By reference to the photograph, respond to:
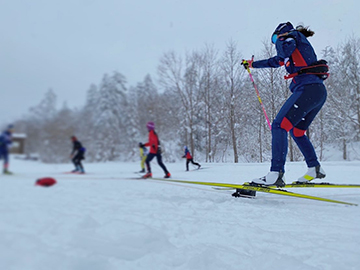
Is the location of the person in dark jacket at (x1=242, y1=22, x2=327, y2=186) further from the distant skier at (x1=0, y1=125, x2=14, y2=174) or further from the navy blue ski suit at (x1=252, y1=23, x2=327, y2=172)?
the distant skier at (x1=0, y1=125, x2=14, y2=174)

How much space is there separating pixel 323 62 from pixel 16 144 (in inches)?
73.2

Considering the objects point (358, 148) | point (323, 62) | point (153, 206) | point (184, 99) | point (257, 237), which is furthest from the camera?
point (358, 148)

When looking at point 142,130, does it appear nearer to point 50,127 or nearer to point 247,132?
point 50,127

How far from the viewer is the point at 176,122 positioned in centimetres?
134

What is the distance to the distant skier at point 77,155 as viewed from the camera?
2.44ft

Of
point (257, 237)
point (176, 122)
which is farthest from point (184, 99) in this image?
point (257, 237)

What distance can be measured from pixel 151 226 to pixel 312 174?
4.64 feet

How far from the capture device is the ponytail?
170 centimetres

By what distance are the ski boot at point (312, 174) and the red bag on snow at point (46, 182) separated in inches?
68.5

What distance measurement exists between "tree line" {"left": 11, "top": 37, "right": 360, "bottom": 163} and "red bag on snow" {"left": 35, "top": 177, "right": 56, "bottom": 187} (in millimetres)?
58

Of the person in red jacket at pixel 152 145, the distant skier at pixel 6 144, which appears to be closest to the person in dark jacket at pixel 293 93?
Answer: the person in red jacket at pixel 152 145

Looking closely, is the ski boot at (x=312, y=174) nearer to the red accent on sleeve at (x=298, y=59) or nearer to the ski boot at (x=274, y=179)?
the ski boot at (x=274, y=179)

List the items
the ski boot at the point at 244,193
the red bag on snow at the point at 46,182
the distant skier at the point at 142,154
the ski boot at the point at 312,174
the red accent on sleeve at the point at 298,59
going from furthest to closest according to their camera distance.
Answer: the ski boot at the point at 244,193
the ski boot at the point at 312,174
the red accent on sleeve at the point at 298,59
the distant skier at the point at 142,154
the red bag on snow at the point at 46,182

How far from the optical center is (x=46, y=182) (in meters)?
0.67
